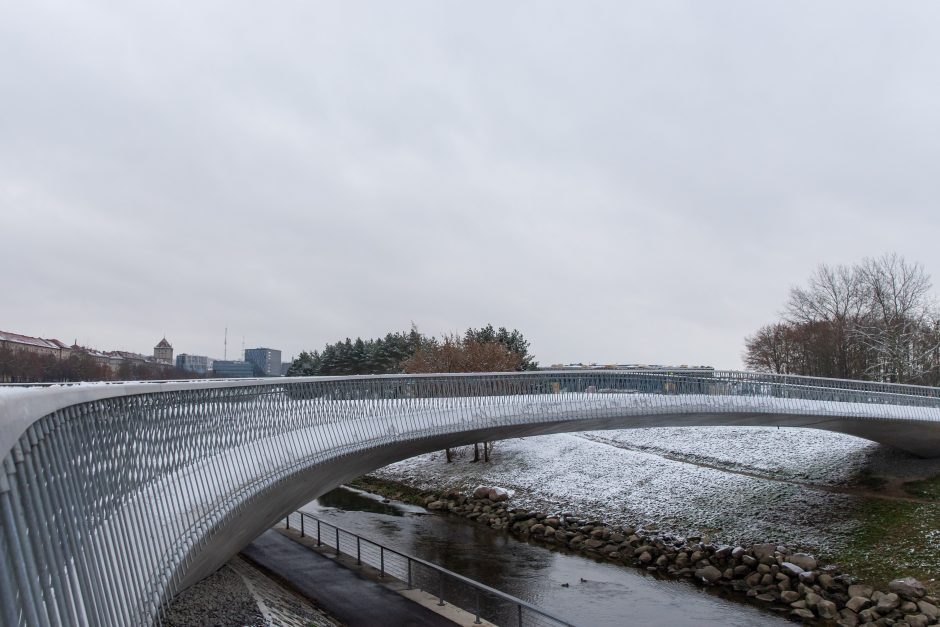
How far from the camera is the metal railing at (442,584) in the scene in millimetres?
14234

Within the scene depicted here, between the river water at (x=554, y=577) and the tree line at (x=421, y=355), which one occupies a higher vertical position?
the tree line at (x=421, y=355)

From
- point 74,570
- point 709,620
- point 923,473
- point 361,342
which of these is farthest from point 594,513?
point 361,342

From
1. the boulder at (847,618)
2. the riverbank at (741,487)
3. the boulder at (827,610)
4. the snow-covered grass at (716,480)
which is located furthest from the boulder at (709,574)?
the boulder at (847,618)

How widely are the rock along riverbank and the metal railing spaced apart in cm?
584

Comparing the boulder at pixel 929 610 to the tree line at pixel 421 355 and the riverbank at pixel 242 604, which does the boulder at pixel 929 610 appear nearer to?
the riverbank at pixel 242 604

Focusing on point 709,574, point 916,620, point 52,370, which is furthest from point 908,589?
point 52,370

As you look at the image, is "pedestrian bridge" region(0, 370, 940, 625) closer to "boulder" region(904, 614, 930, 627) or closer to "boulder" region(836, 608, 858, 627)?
"boulder" region(836, 608, 858, 627)

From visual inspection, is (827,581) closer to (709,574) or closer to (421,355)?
(709,574)

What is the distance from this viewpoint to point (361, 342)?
71.0m

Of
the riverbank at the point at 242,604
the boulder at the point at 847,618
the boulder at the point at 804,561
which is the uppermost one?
the riverbank at the point at 242,604

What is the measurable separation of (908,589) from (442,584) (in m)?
10.8

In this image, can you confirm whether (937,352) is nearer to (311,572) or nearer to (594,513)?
(594,513)

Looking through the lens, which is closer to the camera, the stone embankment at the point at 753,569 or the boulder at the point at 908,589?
the stone embankment at the point at 753,569

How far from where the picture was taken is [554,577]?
747 inches
